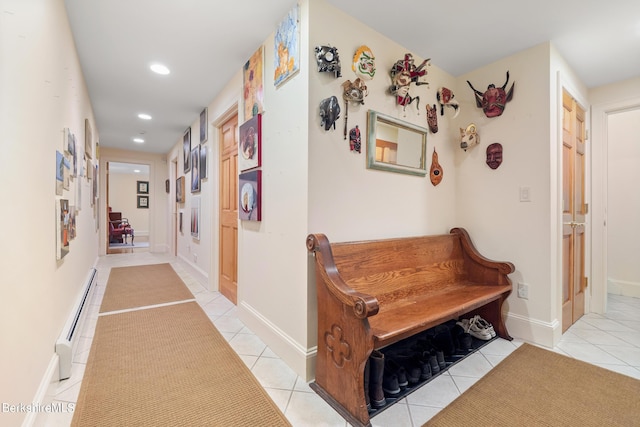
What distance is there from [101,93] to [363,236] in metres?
3.61

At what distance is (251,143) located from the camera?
234 cm

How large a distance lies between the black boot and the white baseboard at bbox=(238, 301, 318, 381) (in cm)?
40

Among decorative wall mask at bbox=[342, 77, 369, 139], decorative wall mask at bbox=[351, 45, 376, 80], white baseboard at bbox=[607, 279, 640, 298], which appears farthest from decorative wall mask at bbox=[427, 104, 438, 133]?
white baseboard at bbox=[607, 279, 640, 298]

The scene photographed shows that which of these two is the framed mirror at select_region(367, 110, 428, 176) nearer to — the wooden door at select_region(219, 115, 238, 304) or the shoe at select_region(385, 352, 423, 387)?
the shoe at select_region(385, 352, 423, 387)

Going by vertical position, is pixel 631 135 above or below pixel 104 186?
above

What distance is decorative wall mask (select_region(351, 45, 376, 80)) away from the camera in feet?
6.31

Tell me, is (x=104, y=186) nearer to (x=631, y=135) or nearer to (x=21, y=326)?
(x=21, y=326)

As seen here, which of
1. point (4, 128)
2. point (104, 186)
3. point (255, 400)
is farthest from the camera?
point (104, 186)

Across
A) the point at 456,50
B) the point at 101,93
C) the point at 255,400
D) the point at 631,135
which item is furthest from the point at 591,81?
the point at 101,93

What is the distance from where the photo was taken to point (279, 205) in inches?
79.1

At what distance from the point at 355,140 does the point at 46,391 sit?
2196 mm

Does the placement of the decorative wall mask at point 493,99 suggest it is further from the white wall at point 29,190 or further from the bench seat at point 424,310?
the white wall at point 29,190

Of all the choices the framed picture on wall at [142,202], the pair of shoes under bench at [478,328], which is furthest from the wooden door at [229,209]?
the framed picture on wall at [142,202]

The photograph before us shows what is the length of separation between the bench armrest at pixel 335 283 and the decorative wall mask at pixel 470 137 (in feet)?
5.93
